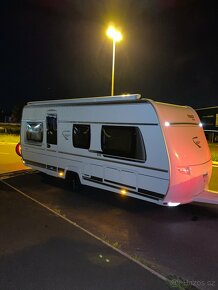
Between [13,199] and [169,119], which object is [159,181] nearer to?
[169,119]

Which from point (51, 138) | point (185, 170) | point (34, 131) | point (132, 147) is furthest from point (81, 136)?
point (185, 170)

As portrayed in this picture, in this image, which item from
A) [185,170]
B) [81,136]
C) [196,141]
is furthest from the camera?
[81,136]

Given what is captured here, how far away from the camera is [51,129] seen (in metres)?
11.7

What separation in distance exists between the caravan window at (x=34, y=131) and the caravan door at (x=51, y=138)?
0.47 metres

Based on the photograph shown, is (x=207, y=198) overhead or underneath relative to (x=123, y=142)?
underneath

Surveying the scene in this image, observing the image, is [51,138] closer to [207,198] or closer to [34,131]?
[34,131]

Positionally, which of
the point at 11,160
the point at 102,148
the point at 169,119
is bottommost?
the point at 11,160

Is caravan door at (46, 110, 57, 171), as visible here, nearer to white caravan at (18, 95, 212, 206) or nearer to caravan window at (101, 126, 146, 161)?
white caravan at (18, 95, 212, 206)

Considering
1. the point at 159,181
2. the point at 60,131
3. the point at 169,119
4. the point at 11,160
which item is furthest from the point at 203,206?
the point at 11,160

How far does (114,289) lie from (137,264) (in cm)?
92

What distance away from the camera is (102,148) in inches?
382

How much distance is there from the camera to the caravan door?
11531 mm

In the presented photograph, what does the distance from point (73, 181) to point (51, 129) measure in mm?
1964

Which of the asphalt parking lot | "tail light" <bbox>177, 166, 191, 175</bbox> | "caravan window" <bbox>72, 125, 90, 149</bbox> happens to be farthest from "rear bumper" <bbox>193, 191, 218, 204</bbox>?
"caravan window" <bbox>72, 125, 90, 149</bbox>
